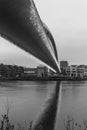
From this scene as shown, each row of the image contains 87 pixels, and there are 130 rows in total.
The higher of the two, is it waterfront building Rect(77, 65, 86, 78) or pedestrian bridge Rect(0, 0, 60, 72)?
waterfront building Rect(77, 65, 86, 78)

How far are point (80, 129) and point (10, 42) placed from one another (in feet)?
10.9

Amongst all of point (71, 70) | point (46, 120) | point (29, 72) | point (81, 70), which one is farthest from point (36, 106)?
point (81, 70)

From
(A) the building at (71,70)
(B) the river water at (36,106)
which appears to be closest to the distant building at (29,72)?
(A) the building at (71,70)

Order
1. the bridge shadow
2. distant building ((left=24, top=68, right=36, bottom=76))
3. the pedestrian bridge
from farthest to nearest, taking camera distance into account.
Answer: distant building ((left=24, top=68, right=36, bottom=76)), the bridge shadow, the pedestrian bridge

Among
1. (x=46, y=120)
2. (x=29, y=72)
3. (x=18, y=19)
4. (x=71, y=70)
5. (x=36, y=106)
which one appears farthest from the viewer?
(x=71, y=70)

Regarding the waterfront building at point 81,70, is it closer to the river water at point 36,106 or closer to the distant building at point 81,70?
the distant building at point 81,70

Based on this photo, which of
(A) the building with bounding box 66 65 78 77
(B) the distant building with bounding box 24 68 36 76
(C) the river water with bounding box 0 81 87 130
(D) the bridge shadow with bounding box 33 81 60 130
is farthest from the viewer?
(A) the building with bounding box 66 65 78 77

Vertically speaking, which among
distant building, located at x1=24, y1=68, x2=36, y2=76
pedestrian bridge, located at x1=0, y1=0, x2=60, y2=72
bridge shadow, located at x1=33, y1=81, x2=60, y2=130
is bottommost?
bridge shadow, located at x1=33, y1=81, x2=60, y2=130

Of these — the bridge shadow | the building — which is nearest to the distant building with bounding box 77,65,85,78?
the building

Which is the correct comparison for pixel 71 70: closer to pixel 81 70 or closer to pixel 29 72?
pixel 81 70

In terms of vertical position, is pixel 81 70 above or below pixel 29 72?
above

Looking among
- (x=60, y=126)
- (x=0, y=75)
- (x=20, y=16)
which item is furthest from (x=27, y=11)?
(x=0, y=75)

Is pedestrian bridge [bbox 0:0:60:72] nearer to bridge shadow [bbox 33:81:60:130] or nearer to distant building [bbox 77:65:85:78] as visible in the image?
bridge shadow [bbox 33:81:60:130]

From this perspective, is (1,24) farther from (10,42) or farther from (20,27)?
(10,42)
